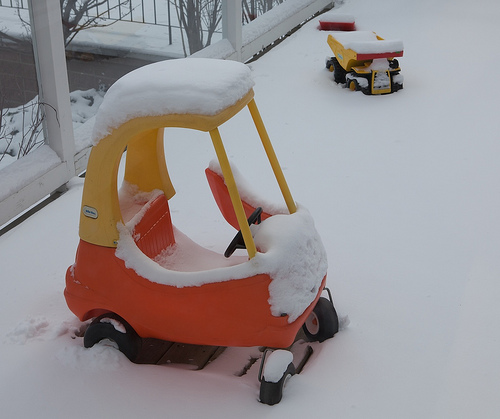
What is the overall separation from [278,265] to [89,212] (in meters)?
0.61

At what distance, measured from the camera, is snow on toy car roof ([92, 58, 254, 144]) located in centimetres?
196

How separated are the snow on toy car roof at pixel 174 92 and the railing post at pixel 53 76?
3.95ft

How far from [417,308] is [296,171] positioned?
1.27 meters

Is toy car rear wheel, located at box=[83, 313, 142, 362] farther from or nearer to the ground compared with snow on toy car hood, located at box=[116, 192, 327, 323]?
nearer to the ground

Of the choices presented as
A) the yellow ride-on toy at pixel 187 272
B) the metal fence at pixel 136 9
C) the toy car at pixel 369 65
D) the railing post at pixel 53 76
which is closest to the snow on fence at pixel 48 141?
the railing post at pixel 53 76

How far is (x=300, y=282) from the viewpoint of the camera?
209cm

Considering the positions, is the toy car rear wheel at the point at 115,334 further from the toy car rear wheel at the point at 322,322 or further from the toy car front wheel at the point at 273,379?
the toy car rear wheel at the point at 322,322

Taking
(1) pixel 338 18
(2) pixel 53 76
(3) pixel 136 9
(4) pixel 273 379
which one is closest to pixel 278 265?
(4) pixel 273 379

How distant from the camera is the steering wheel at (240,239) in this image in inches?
85.6

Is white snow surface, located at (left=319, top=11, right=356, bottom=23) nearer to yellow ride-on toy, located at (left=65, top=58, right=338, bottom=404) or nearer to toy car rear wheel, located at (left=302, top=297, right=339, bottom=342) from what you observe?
yellow ride-on toy, located at (left=65, top=58, right=338, bottom=404)

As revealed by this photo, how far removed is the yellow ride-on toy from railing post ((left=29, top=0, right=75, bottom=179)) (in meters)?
1.09

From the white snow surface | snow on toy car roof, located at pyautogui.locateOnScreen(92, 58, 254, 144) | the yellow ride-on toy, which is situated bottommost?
the white snow surface

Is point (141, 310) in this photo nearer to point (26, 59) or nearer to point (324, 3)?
point (26, 59)

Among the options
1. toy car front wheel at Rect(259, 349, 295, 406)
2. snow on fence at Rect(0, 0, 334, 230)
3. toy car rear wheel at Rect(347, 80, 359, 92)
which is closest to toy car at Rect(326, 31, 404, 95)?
toy car rear wheel at Rect(347, 80, 359, 92)
